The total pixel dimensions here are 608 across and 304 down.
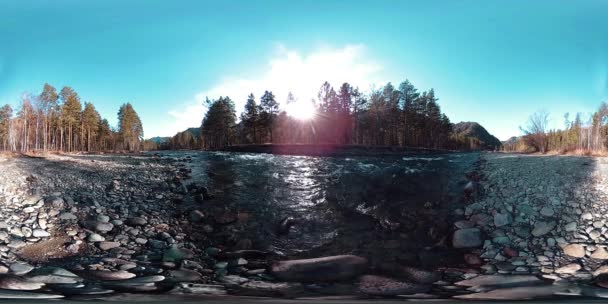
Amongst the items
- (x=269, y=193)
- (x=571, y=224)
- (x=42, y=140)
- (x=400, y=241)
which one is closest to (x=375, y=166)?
(x=269, y=193)

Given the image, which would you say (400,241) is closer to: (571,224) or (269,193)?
(571,224)

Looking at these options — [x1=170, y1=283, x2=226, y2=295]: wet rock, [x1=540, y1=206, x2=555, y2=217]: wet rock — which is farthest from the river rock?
[x1=540, y1=206, x2=555, y2=217]: wet rock

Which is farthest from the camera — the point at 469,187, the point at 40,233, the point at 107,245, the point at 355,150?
the point at 355,150

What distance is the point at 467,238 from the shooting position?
2.97 meters

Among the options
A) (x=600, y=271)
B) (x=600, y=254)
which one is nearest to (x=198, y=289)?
(x=600, y=271)

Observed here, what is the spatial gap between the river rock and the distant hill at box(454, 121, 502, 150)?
1.92 meters

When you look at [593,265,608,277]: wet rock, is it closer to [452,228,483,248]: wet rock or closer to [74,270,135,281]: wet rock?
[452,228,483,248]: wet rock

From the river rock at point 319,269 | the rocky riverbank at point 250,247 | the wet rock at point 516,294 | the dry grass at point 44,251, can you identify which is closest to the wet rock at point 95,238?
the rocky riverbank at point 250,247

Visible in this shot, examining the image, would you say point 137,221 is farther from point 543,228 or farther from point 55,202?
point 543,228

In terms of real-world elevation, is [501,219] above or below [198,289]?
above

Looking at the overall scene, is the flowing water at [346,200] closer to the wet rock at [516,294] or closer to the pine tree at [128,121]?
the wet rock at [516,294]

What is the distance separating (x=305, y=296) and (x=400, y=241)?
5.42 ft

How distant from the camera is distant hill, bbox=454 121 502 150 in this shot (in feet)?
10.2

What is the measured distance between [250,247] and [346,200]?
2032mm
